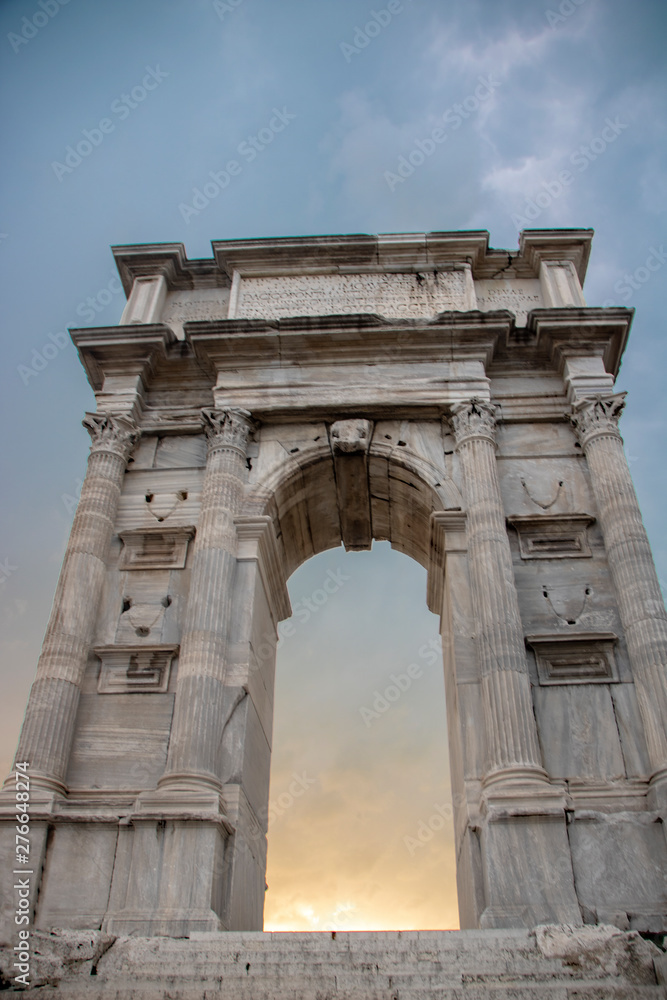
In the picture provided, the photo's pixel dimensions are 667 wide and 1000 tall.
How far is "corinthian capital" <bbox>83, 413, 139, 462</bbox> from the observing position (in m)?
15.6

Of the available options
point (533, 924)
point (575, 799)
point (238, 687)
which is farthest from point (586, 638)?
point (238, 687)

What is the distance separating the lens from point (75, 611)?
13344mm

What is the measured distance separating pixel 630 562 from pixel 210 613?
7.29m

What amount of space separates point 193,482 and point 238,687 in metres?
4.66

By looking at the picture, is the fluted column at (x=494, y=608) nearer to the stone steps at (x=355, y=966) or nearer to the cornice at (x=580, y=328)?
the cornice at (x=580, y=328)

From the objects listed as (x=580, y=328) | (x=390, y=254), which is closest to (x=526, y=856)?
(x=580, y=328)

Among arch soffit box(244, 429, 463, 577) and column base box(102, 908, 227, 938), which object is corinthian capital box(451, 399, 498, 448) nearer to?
arch soffit box(244, 429, 463, 577)

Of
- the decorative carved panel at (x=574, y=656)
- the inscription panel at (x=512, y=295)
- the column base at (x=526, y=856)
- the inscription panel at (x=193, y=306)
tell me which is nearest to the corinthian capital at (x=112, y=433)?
the inscription panel at (x=193, y=306)

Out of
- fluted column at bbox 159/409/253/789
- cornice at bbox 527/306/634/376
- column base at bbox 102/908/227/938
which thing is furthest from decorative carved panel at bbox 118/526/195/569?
cornice at bbox 527/306/634/376

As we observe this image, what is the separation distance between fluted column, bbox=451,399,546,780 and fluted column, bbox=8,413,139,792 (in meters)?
6.65

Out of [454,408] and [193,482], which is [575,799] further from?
[193,482]

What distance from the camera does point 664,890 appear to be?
407 inches

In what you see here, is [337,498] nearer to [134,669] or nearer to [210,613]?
[210,613]

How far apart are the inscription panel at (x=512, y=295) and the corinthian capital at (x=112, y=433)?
8431 millimetres
